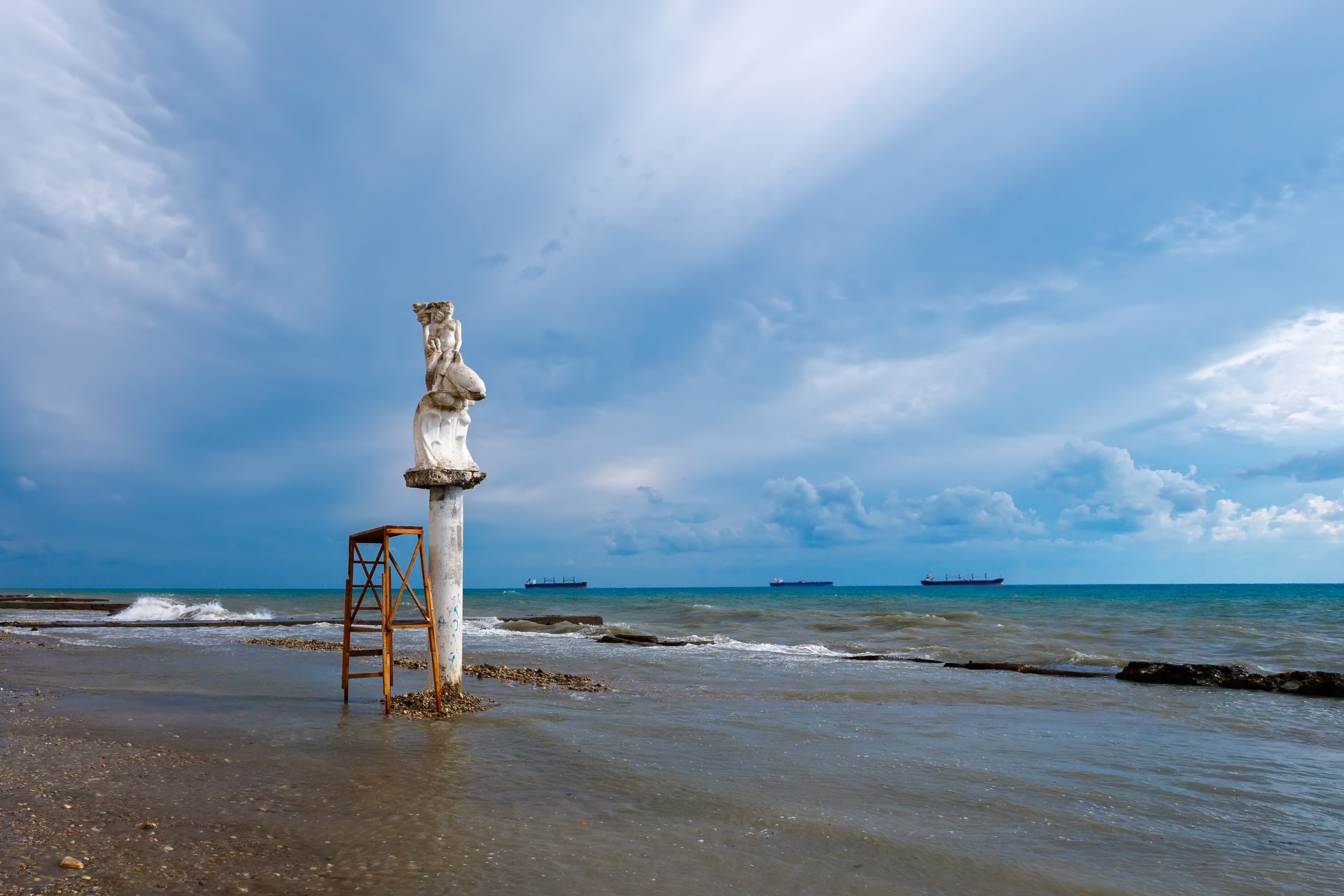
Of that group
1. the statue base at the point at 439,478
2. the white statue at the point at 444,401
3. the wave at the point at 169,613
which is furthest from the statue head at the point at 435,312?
the wave at the point at 169,613


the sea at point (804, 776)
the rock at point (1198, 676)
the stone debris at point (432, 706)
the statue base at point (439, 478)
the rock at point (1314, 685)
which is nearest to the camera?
the sea at point (804, 776)

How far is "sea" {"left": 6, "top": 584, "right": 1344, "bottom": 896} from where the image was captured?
5238 millimetres

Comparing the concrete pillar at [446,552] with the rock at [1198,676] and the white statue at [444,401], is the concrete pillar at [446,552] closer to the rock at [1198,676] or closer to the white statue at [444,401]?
the white statue at [444,401]

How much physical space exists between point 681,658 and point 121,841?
51.8 ft

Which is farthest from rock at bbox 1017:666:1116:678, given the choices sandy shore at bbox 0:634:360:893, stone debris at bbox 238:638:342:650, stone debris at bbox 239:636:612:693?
stone debris at bbox 238:638:342:650

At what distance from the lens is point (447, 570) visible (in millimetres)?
11352

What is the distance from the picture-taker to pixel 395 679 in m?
14.8

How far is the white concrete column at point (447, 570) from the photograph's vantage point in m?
11.3

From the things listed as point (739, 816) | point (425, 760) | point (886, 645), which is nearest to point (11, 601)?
point (886, 645)

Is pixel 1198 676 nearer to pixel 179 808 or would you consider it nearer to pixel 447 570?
pixel 447 570

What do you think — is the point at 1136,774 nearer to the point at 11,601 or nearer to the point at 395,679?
the point at 395,679

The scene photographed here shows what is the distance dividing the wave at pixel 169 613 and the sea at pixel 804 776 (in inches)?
955

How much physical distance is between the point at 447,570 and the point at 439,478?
1316 mm

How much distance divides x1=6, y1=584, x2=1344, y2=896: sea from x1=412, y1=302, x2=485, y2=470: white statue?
3.57 meters
